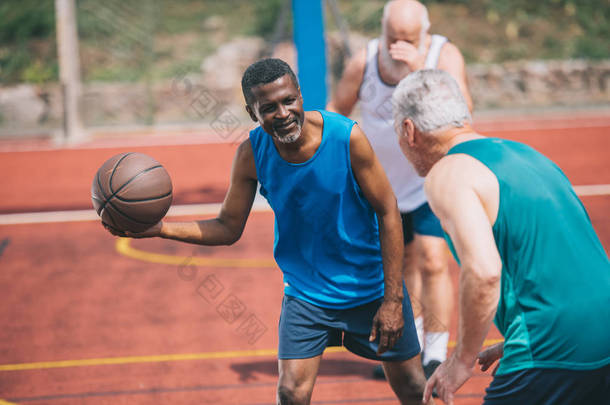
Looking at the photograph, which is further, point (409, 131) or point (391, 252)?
point (391, 252)

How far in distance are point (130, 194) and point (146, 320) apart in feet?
8.70

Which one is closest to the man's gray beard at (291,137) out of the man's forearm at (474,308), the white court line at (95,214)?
the man's forearm at (474,308)

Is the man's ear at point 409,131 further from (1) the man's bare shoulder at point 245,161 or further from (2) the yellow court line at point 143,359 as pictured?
(2) the yellow court line at point 143,359

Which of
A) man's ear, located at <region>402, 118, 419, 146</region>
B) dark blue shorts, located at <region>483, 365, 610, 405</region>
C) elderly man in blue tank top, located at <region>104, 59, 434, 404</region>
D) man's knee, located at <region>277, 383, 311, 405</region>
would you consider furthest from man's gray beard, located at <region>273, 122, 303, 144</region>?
dark blue shorts, located at <region>483, 365, 610, 405</region>

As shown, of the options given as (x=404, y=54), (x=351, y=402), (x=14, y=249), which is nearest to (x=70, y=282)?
(x=14, y=249)

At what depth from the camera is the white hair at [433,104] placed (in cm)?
236

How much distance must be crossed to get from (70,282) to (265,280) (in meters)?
1.88

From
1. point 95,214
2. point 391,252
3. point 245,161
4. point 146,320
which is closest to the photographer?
point 391,252

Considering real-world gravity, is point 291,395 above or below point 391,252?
below

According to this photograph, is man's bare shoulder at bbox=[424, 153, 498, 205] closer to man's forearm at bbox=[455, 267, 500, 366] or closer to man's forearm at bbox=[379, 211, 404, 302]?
man's forearm at bbox=[455, 267, 500, 366]

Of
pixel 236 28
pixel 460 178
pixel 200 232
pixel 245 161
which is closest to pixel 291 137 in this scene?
pixel 245 161

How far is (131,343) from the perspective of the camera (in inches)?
199

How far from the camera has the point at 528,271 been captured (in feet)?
6.93

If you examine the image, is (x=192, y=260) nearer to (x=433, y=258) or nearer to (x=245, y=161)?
(x=433, y=258)
